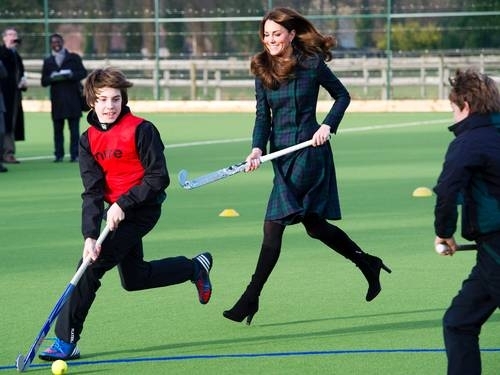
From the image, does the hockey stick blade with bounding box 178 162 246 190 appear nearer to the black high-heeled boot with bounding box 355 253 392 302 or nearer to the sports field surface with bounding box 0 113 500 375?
the sports field surface with bounding box 0 113 500 375

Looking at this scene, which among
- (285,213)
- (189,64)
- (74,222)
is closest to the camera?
(285,213)

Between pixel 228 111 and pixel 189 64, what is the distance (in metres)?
1.77

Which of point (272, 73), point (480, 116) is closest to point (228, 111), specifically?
point (272, 73)

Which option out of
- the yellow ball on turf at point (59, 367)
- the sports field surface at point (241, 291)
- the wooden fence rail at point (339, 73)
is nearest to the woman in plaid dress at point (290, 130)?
the sports field surface at point (241, 291)

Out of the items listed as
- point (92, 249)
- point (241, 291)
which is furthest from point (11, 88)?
point (92, 249)

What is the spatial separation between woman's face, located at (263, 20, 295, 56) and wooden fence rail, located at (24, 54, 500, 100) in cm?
2065

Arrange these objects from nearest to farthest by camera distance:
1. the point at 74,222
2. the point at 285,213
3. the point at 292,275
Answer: the point at 285,213 → the point at 292,275 → the point at 74,222

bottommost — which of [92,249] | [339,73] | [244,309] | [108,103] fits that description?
[339,73]

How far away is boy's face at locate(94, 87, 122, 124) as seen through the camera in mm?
6594

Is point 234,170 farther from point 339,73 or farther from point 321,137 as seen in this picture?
point 339,73

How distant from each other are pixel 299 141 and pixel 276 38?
1.88 ft

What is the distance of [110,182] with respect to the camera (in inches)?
265

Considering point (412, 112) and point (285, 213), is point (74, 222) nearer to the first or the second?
point (285, 213)

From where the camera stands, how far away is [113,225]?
655 centimetres
